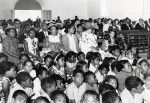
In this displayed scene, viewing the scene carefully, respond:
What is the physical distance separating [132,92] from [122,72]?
3.81ft

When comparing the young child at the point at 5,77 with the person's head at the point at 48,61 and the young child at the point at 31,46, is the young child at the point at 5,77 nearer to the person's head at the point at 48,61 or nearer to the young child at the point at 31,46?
the person's head at the point at 48,61

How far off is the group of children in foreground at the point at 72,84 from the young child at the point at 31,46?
84 centimetres

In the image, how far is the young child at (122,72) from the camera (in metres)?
5.80

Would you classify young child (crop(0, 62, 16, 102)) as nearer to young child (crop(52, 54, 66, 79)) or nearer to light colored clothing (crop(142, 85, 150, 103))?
young child (crop(52, 54, 66, 79))

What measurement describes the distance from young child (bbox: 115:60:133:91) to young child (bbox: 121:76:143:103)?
1.01m

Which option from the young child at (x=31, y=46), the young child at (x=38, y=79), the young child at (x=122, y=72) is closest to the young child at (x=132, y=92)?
the young child at (x=122, y=72)

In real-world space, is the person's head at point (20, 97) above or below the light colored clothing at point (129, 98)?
above

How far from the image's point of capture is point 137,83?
467 centimetres

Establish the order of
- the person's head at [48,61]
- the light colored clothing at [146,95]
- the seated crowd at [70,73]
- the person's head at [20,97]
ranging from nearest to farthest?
the person's head at [20,97] → the seated crowd at [70,73] → the light colored clothing at [146,95] → the person's head at [48,61]

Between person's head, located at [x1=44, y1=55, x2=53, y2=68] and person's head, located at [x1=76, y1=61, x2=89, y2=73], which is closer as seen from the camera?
person's head, located at [x1=76, y1=61, x2=89, y2=73]

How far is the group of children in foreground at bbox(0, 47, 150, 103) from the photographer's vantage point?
4250 mm

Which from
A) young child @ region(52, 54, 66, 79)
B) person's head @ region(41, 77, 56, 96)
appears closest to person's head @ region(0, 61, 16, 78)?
person's head @ region(41, 77, 56, 96)

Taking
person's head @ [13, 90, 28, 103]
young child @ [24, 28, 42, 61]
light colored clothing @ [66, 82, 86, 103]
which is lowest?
light colored clothing @ [66, 82, 86, 103]

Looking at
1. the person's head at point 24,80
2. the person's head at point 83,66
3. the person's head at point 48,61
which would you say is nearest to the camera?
the person's head at point 24,80
